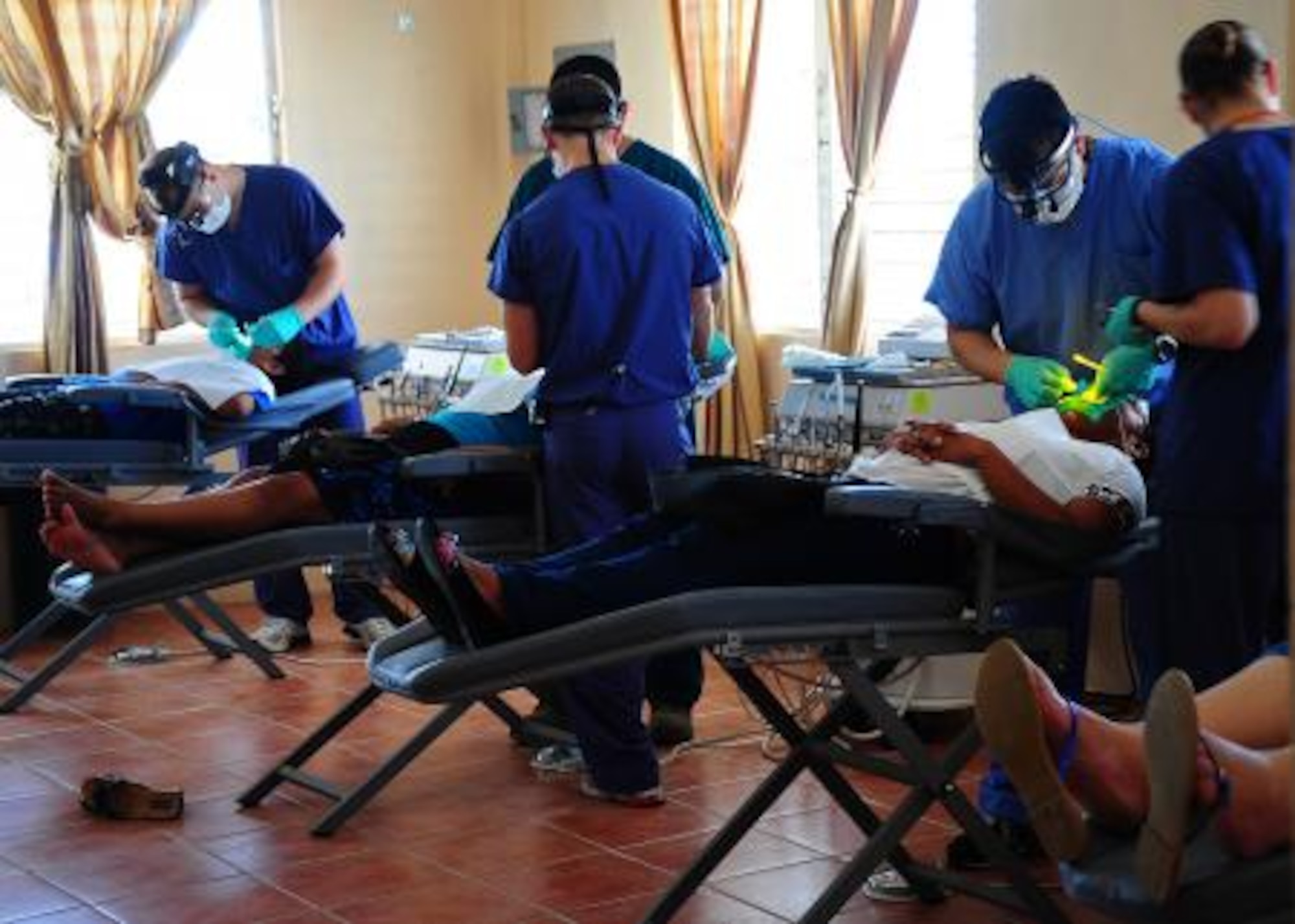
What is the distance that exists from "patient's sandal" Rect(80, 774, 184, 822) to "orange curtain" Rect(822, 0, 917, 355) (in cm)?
236

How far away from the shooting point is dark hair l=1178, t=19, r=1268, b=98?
128 inches

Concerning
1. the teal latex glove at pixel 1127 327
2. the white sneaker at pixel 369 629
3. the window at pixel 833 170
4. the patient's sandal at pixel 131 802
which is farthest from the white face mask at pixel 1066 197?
the white sneaker at pixel 369 629

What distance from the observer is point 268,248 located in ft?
17.7

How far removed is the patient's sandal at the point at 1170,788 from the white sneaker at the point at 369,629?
3662 millimetres

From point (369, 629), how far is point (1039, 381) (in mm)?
2607

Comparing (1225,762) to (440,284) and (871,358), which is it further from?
(440,284)

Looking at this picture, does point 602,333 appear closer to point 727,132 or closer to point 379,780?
point 379,780

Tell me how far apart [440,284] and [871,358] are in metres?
2.55

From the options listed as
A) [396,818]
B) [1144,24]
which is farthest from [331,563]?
[1144,24]

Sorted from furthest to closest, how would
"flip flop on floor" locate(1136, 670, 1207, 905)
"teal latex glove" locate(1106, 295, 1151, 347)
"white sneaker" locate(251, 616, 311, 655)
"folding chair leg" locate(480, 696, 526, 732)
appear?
"white sneaker" locate(251, 616, 311, 655), "folding chair leg" locate(480, 696, 526, 732), "teal latex glove" locate(1106, 295, 1151, 347), "flip flop on floor" locate(1136, 670, 1207, 905)

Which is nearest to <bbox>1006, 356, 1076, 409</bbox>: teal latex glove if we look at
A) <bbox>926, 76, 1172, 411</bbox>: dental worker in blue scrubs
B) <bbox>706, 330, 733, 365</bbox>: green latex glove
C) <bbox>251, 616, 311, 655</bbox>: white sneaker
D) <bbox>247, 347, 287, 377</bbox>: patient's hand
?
<bbox>926, 76, 1172, 411</bbox>: dental worker in blue scrubs

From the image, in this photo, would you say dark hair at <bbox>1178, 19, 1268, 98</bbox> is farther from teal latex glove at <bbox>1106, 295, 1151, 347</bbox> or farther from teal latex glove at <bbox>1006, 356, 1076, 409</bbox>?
teal latex glove at <bbox>1006, 356, 1076, 409</bbox>

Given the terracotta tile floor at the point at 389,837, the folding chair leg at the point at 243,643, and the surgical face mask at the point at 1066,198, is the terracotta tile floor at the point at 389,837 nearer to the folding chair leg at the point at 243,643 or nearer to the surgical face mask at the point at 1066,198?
the folding chair leg at the point at 243,643

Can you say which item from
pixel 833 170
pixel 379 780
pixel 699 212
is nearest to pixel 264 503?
pixel 379 780
